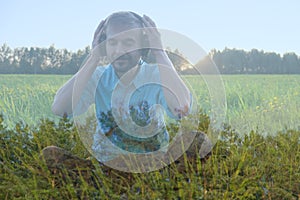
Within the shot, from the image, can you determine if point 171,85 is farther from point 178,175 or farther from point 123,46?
point 178,175

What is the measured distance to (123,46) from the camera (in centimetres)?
291

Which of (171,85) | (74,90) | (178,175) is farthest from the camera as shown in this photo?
(74,90)

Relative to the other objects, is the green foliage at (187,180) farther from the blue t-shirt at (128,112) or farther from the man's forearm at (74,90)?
the man's forearm at (74,90)

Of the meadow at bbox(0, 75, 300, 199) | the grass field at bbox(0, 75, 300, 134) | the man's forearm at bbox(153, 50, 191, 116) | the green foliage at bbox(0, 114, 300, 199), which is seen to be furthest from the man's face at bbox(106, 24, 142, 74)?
the grass field at bbox(0, 75, 300, 134)

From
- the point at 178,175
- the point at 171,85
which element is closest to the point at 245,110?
the point at 171,85

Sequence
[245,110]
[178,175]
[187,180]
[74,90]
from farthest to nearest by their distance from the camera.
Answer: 1. [245,110]
2. [74,90]
3. [187,180]
4. [178,175]

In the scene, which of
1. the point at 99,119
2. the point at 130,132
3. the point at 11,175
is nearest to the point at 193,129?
the point at 130,132

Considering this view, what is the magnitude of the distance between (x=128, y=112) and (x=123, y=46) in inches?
15.9

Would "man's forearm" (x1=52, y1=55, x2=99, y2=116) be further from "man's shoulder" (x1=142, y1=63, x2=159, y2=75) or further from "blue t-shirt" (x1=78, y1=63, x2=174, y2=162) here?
"man's shoulder" (x1=142, y1=63, x2=159, y2=75)

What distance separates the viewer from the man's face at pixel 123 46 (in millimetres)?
2896

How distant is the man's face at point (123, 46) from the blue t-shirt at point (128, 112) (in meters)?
0.07

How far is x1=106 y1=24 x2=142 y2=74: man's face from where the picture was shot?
2.90m

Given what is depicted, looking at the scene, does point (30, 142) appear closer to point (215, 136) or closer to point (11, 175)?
point (11, 175)

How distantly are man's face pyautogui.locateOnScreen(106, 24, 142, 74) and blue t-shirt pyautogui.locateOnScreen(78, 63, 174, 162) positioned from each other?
73 millimetres
